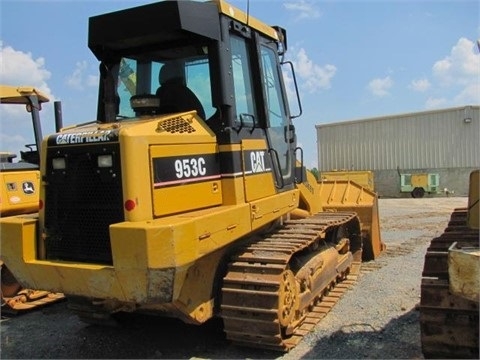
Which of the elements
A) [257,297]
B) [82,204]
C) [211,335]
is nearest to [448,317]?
[257,297]

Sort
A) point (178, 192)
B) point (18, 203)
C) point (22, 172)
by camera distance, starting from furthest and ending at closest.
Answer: point (22, 172) → point (18, 203) → point (178, 192)

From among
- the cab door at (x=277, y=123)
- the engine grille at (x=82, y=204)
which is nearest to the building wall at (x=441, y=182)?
the cab door at (x=277, y=123)

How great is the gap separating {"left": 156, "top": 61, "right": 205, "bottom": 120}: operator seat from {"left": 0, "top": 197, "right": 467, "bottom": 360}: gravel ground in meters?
2.20

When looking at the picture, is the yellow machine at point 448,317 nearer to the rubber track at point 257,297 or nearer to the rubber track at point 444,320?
the rubber track at point 444,320

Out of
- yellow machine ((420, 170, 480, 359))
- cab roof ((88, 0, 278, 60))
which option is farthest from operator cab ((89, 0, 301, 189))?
yellow machine ((420, 170, 480, 359))

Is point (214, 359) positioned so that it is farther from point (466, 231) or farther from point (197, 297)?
point (466, 231)

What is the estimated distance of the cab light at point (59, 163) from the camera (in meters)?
4.37

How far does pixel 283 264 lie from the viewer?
15.2 ft

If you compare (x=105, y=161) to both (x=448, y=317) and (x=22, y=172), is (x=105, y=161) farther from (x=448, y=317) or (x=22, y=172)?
(x=22, y=172)

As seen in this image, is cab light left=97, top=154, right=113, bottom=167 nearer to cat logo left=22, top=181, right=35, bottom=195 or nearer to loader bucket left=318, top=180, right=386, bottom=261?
cat logo left=22, top=181, right=35, bottom=195

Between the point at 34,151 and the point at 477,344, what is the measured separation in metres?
6.27

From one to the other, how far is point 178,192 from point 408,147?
95.7 feet

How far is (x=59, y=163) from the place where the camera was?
4391mm

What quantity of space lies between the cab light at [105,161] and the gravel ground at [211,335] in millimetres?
1897
